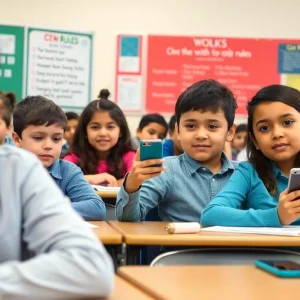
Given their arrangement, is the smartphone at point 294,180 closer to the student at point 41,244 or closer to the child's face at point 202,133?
the child's face at point 202,133

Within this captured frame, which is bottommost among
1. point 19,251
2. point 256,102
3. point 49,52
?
point 19,251

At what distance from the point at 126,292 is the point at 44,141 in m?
1.55

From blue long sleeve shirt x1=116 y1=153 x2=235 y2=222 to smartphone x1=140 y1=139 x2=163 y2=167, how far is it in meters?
0.34

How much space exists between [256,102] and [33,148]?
0.97m

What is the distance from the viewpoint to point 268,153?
8.11 ft

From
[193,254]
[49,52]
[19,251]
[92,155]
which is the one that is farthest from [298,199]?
[49,52]

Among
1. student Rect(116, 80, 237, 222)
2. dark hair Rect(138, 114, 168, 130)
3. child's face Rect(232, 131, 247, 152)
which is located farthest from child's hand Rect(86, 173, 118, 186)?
child's face Rect(232, 131, 247, 152)

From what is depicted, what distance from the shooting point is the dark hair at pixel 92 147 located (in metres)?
3.86

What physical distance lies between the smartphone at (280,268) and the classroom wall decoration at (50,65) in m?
4.34

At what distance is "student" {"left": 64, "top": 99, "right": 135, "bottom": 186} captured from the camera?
385 cm

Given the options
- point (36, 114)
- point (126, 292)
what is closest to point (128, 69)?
point (36, 114)

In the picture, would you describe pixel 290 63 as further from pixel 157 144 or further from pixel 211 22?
pixel 157 144

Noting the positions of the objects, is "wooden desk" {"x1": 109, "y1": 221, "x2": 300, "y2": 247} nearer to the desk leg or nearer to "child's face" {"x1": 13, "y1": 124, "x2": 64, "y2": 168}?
the desk leg

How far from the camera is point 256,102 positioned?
2516 mm
